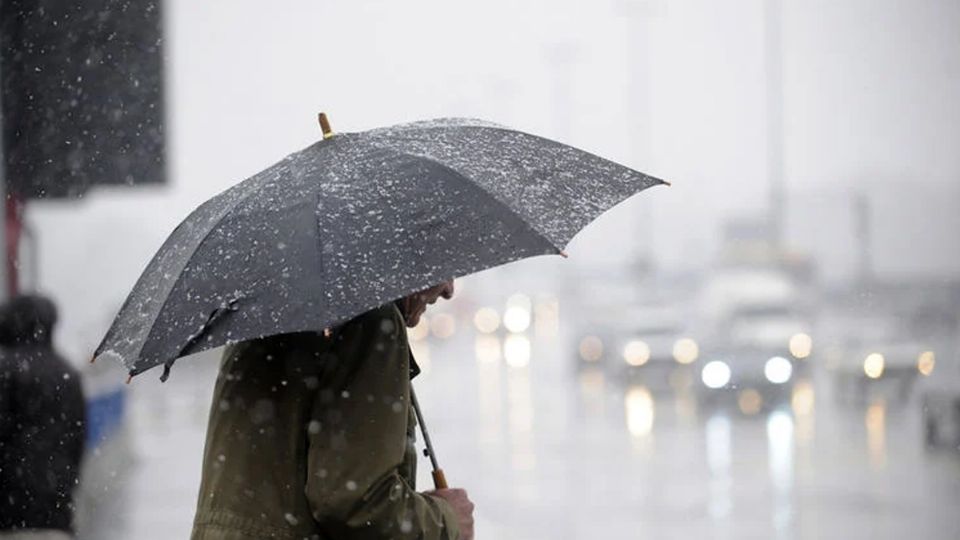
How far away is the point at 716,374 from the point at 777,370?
929 millimetres

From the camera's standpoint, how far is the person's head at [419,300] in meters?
3.09

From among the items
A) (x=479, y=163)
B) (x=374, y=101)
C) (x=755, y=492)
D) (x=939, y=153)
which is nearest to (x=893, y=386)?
(x=374, y=101)

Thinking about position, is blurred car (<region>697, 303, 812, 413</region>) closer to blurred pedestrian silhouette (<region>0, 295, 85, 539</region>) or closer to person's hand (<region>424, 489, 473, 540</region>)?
blurred pedestrian silhouette (<region>0, 295, 85, 539</region>)

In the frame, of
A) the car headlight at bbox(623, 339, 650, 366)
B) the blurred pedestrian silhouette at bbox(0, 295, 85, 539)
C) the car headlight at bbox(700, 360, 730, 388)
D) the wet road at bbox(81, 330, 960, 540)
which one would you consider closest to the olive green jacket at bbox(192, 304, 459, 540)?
the blurred pedestrian silhouette at bbox(0, 295, 85, 539)

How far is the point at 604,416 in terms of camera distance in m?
21.9

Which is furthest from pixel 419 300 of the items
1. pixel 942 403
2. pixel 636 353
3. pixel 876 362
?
pixel 636 353

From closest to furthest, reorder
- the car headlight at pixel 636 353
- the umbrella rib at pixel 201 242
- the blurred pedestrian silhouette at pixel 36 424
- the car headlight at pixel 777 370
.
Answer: the umbrella rib at pixel 201 242
the blurred pedestrian silhouette at pixel 36 424
the car headlight at pixel 777 370
the car headlight at pixel 636 353

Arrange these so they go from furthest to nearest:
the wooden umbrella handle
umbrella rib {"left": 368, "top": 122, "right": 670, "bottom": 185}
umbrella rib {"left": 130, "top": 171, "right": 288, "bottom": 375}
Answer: umbrella rib {"left": 368, "top": 122, "right": 670, "bottom": 185}, the wooden umbrella handle, umbrella rib {"left": 130, "top": 171, "right": 288, "bottom": 375}

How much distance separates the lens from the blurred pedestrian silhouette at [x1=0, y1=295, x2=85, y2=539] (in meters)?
5.04

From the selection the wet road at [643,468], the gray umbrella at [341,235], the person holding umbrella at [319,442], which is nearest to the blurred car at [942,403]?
the wet road at [643,468]

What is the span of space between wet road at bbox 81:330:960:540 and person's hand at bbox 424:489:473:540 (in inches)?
309

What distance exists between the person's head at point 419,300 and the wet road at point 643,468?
7821mm

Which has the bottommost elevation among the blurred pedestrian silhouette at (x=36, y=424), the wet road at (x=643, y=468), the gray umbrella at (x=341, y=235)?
the wet road at (x=643, y=468)

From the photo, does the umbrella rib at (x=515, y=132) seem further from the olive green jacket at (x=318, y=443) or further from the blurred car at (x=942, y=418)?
the blurred car at (x=942, y=418)
